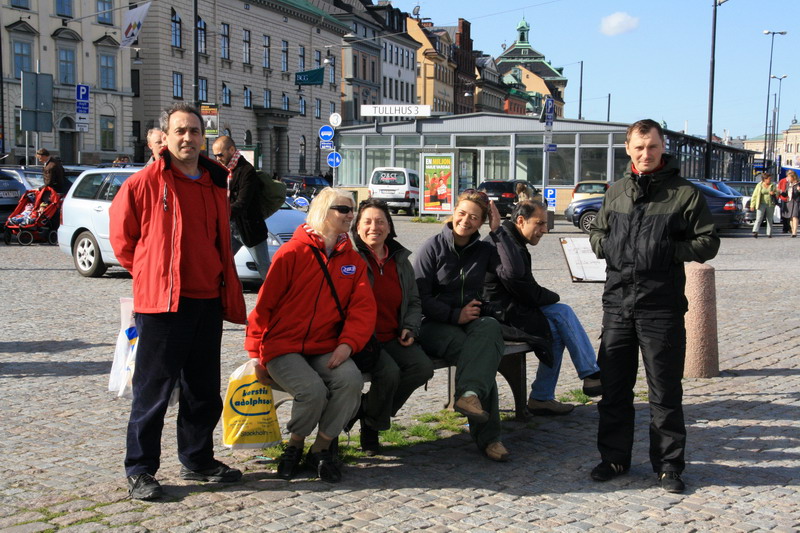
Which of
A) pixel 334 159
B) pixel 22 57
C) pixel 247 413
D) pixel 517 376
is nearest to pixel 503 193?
pixel 334 159

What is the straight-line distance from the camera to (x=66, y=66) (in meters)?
52.8

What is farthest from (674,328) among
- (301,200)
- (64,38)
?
(64,38)

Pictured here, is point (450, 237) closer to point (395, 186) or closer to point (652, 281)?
point (652, 281)

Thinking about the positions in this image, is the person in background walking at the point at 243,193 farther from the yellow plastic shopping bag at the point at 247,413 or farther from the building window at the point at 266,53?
the building window at the point at 266,53

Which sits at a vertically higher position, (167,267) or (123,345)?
(167,267)

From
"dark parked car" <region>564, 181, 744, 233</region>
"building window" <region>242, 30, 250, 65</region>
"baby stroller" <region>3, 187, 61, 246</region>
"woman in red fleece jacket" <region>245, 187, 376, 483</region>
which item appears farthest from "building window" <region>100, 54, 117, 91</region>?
"woman in red fleece jacket" <region>245, 187, 376, 483</region>

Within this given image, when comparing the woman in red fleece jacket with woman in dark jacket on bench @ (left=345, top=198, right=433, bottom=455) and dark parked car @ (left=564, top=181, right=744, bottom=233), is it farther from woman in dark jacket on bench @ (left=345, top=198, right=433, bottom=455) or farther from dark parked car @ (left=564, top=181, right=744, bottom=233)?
dark parked car @ (left=564, top=181, right=744, bottom=233)

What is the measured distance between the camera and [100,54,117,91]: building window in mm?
55281

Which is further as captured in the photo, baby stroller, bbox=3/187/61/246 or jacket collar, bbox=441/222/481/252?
baby stroller, bbox=3/187/61/246

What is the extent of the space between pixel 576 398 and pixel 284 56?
69.9 meters

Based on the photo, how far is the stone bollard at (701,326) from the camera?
7980 millimetres

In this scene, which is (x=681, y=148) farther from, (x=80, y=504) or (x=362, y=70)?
(x=362, y=70)

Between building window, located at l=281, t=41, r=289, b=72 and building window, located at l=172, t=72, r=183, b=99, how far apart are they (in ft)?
45.1

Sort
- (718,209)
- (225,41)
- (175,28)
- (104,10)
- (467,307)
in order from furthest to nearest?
(225,41) → (175,28) → (104,10) → (718,209) → (467,307)
